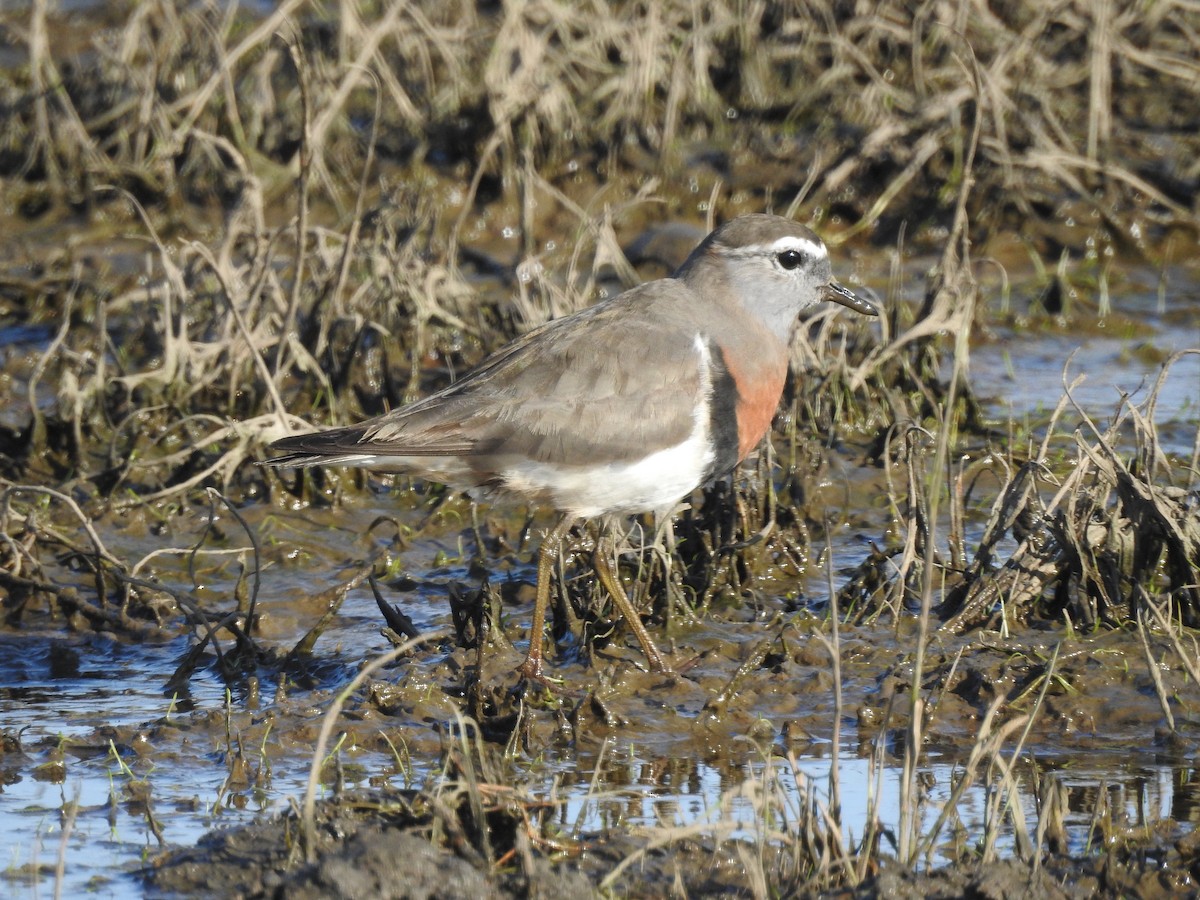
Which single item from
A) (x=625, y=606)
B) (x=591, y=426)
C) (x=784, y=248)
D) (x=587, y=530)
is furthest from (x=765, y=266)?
(x=625, y=606)

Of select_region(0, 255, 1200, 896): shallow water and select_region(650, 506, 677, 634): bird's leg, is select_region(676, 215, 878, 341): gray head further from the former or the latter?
select_region(0, 255, 1200, 896): shallow water

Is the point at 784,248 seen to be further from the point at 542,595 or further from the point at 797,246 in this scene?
the point at 542,595

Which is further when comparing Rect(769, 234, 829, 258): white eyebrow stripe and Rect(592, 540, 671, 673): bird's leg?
Rect(769, 234, 829, 258): white eyebrow stripe

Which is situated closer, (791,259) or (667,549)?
(667,549)

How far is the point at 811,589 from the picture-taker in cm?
708

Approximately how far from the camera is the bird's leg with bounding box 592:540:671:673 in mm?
6168

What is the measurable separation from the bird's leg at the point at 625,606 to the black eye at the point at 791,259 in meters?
1.45

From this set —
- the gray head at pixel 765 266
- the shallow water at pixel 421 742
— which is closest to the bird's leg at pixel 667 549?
the shallow water at pixel 421 742

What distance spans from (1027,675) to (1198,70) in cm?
652

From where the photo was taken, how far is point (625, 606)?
20.4 ft

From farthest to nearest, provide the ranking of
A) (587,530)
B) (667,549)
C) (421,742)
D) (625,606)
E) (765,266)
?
(587,530), (765,266), (667,549), (625,606), (421,742)

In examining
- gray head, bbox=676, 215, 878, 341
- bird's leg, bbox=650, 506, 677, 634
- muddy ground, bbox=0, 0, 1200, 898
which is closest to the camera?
muddy ground, bbox=0, 0, 1200, 898

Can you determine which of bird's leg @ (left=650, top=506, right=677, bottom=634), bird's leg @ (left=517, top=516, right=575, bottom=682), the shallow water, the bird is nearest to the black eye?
the bird

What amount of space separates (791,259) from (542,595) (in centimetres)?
183
